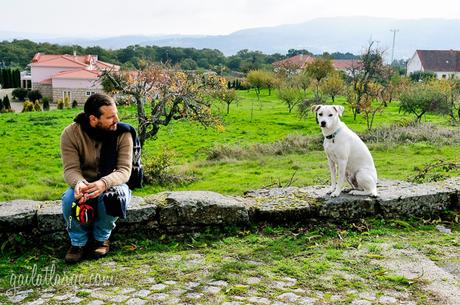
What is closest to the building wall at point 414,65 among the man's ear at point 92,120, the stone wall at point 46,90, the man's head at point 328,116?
the stone wall at point 46,90

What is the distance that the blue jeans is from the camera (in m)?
4.56

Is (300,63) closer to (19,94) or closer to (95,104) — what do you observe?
(19,94)

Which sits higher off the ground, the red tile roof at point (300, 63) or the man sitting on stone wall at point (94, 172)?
the red tile roof at point (300, 63)

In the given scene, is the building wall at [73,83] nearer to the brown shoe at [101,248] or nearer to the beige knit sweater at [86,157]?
the beige knit sweater at [86,157]

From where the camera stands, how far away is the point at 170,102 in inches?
682

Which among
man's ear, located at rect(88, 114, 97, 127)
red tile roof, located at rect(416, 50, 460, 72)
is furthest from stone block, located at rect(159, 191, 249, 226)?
red tile roof, located at rect(416, 50, 460, 72)

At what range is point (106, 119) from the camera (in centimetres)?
471

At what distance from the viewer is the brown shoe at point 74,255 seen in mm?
4504

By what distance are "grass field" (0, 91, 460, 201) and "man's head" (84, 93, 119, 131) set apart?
440 cm

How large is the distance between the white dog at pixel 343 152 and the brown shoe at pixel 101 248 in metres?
2.81

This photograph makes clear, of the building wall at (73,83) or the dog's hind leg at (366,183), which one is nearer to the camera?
the dog's hind leg at (366,183)

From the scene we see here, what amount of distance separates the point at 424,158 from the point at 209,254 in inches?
532

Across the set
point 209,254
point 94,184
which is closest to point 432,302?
point 209,254

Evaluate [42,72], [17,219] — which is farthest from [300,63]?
[17,219]
